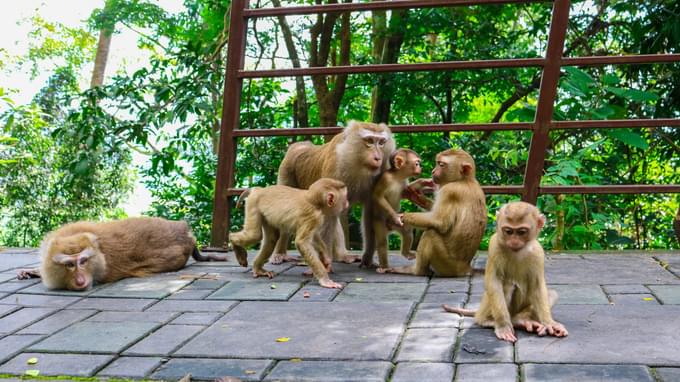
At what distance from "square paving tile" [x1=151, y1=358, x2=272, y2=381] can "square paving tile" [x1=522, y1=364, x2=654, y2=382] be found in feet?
3.81

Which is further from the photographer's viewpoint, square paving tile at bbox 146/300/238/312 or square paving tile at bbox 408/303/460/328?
square paving tile at bbox 146/300/238/312

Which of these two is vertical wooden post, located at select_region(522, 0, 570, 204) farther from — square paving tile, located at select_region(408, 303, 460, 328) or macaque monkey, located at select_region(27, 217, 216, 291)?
macaque monkey, located at select_region(27, 217, 216, 291)

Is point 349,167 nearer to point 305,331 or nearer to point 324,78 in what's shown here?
point 305,331

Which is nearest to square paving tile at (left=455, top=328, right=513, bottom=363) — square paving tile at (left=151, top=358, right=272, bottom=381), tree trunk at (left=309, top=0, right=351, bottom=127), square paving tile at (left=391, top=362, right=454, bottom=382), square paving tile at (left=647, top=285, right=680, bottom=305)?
square paving tile at (left=391, top=362, right=454, bottom=382)

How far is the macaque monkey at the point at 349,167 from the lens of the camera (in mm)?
5906

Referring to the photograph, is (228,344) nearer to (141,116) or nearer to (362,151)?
(362,151)

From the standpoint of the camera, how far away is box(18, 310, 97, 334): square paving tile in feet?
14.3

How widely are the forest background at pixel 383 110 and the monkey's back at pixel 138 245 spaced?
1.65m

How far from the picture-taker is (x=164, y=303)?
196 inches

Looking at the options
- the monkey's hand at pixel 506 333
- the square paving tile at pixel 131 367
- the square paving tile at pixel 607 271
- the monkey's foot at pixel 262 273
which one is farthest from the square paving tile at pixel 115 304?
the square paving tile at pixel 607 271

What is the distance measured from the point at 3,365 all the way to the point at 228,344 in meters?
1.05

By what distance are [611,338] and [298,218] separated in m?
2.50

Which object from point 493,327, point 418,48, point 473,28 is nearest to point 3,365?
point 493,327

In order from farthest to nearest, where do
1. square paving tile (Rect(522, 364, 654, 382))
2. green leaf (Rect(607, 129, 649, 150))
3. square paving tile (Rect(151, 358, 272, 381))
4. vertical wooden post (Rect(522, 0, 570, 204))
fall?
green leaf (Rect(607, 129, 649, 150)) → vertical wooden post (Rect(522, 0, 570, 204)) → square paving tile (Rect(151, 358, 272, 381)) → square paving tile (Rect(522, 364, 654, 382))
